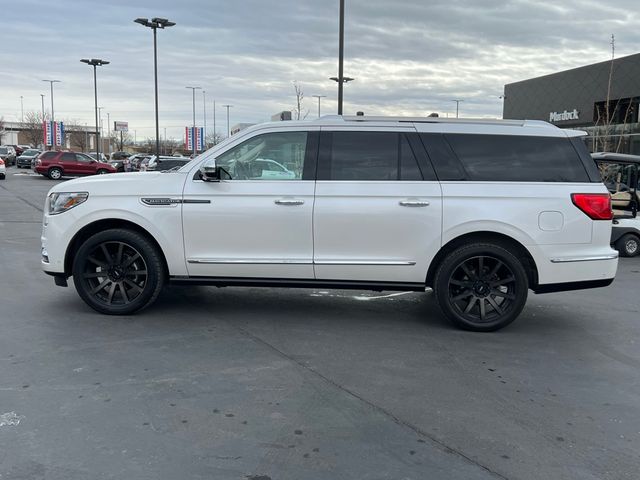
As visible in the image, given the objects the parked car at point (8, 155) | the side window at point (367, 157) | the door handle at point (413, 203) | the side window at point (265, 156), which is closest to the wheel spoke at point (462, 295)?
the door handle at point (413, 203)

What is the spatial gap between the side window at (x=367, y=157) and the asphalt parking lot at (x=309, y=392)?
150 cm

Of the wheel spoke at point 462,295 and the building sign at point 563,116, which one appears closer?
the wheel spoke at point 462,295

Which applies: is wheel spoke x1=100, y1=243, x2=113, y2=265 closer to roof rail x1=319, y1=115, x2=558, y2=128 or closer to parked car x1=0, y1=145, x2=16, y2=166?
roof rail x1=319, y1=115, x2=558, y2=128

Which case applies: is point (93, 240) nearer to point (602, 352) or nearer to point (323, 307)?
point (323, 307)

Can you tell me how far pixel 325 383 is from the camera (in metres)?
4.22

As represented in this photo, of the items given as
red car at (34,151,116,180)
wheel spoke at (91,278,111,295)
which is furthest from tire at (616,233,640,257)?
red car at (34,151,116,180)

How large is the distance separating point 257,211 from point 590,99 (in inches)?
1465

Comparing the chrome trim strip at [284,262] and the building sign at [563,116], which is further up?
the building sign at [563,116]

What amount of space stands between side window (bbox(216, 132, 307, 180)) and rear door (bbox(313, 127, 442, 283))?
0.26m

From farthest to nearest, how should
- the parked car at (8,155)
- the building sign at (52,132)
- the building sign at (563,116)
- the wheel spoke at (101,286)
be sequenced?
1. the building sign at (52,132)
2. the parked car at (8,155)
3. the building sign at (563,116)
4. the wheel spoke at (101,286)

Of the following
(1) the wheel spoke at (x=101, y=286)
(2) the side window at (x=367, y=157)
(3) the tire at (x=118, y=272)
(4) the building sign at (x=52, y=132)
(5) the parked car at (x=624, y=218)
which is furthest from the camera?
(4) the building sign at (x=52, y=132)

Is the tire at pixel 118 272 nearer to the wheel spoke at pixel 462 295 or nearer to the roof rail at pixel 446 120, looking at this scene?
the roof rail at pixel 446 120

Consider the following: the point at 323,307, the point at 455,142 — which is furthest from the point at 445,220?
the point at 323,307

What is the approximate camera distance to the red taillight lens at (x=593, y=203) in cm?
545
